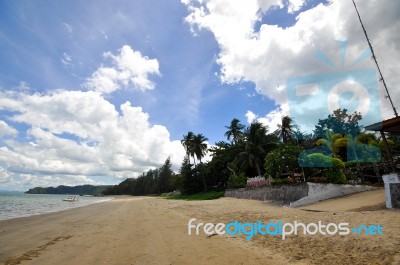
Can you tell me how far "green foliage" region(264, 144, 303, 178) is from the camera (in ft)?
63.9

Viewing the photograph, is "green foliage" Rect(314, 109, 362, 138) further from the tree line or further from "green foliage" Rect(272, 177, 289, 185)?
"green foliage" Rect(272, 177, 289, 185)

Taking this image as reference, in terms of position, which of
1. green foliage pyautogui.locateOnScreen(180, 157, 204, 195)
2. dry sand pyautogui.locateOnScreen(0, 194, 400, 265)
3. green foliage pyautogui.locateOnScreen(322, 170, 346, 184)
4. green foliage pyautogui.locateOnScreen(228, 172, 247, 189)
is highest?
green foliage pyautogui.locateOnScreen(180, 157, 204, 195)

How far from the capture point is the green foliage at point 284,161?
63.9 ft

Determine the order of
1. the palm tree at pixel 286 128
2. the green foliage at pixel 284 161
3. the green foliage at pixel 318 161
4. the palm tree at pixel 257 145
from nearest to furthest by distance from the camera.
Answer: the green foliage at pixel 318 161, the green foliage at pixel 284 161, the palm tree at pixel 257 145, the palm tree at pixel 286 128

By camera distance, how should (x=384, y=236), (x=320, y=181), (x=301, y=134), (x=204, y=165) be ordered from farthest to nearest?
(x=204, y=165)
(x=301, y=134)
(x=320, y=181)
(x=384, y=236)

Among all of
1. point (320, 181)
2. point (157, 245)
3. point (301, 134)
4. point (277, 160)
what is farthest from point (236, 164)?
point (157, 245)

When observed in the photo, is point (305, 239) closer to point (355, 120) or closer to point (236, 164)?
point (236, 164)

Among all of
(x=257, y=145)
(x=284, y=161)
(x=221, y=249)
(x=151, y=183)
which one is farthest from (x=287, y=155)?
(x=151, y=183)

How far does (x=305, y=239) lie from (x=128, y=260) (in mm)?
4482

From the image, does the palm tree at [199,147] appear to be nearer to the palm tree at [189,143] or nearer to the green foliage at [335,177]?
the palm tree at [189,143]

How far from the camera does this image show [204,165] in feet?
176

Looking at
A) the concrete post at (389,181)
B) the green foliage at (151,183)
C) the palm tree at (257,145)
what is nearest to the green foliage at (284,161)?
the concrete post at (389,181)

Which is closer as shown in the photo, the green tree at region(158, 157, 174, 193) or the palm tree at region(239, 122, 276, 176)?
the palm tree at region(239, 122, 276, 176)

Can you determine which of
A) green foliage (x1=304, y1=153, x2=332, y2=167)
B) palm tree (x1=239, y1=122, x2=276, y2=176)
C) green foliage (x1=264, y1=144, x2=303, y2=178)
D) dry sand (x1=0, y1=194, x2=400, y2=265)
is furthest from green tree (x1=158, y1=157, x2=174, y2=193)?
dry sand (x1=0, y1=194, x2=400, y2=265)
